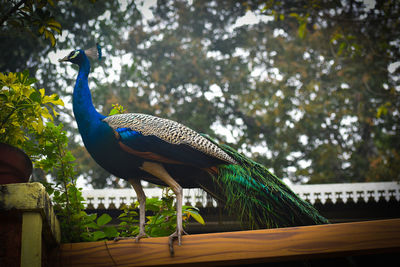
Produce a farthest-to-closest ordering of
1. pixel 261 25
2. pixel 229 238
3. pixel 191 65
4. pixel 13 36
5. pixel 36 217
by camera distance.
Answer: pixel 261 25 → pixel 191 65 → pixel 13 36 → pixel 229 238 → pixel 36 217

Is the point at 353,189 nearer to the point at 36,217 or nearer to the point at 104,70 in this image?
the point at 36,217

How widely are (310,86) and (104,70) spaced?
3728 millimetres

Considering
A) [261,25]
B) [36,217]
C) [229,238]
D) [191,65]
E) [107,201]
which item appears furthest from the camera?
[261,25]

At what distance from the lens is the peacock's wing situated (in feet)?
5.85

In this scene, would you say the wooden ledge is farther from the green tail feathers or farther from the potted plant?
the green tail feathers

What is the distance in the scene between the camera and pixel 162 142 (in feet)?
5.87

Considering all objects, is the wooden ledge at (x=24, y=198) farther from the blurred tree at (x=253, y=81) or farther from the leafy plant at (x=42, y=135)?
the blurred tree at (x=253, y=81)

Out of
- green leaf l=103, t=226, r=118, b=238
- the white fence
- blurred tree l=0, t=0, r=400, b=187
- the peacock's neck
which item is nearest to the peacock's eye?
the peacock's neck

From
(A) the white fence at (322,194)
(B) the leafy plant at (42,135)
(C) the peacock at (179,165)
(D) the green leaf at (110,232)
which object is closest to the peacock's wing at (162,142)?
(C) the peacock at (179,165)

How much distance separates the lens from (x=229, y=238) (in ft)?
5.20

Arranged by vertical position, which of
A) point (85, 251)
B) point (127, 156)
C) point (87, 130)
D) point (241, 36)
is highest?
point (241, 36)

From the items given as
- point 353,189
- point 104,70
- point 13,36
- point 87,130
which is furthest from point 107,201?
point 104,70

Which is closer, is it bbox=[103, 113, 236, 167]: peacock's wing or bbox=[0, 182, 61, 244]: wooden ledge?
bbox=[0, 182, 61, 244]: wooden ledge

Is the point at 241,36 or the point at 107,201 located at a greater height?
the point at 241,36
